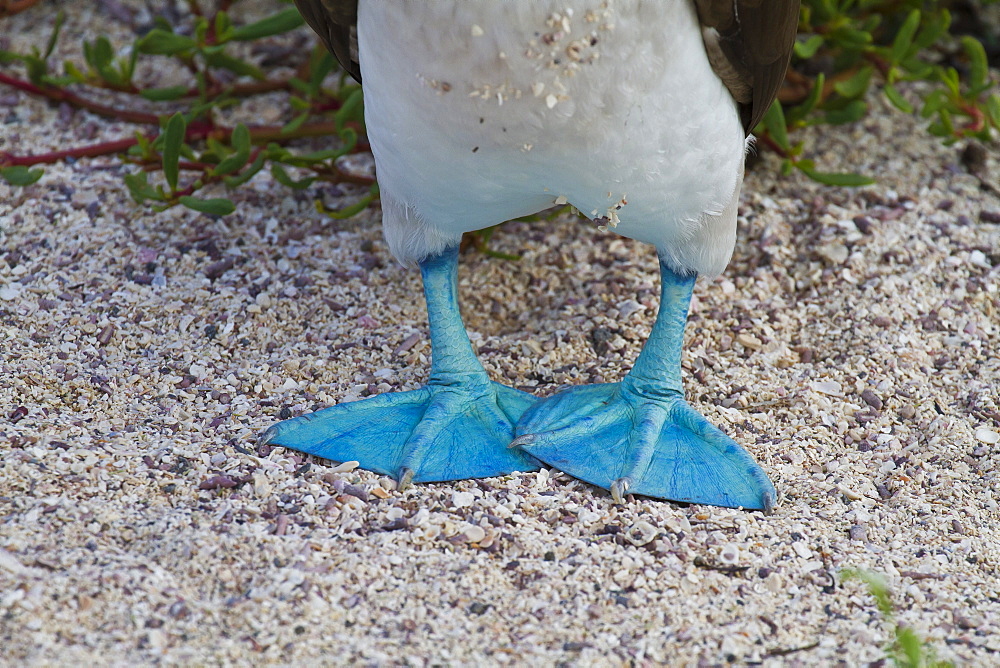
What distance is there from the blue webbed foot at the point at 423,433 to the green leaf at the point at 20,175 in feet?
4.46

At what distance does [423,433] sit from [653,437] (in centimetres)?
55

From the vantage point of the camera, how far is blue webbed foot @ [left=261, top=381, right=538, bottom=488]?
2465mm

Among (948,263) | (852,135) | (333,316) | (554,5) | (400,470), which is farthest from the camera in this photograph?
(852,135)

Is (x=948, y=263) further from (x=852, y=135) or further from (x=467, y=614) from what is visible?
(x=467, y=614)

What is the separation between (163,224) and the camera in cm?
338

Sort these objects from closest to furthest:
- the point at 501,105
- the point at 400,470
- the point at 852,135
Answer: the point at 501,105
the point at 400,470
the point at 852,135

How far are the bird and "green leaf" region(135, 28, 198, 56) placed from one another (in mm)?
963

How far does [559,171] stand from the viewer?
221cm

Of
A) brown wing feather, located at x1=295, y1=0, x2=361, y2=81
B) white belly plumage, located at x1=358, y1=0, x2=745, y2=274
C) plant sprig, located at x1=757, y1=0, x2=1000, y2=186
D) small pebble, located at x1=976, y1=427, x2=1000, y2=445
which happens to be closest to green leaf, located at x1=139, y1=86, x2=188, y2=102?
brown wing feather, located at x1=295, y1=0, x2=361, y2=81

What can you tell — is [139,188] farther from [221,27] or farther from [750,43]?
[750,43]

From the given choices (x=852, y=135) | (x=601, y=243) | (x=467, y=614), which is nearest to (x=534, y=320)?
(x=601, y=243)

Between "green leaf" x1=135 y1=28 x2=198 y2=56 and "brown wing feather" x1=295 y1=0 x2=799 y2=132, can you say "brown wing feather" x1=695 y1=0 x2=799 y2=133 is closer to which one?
"brown wing feather" x1=295 y1=0 x2=799 y2=132

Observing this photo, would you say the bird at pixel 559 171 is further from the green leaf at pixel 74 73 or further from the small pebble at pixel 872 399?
the green leaf at pixel 74 73

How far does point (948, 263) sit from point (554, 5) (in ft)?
6.28
